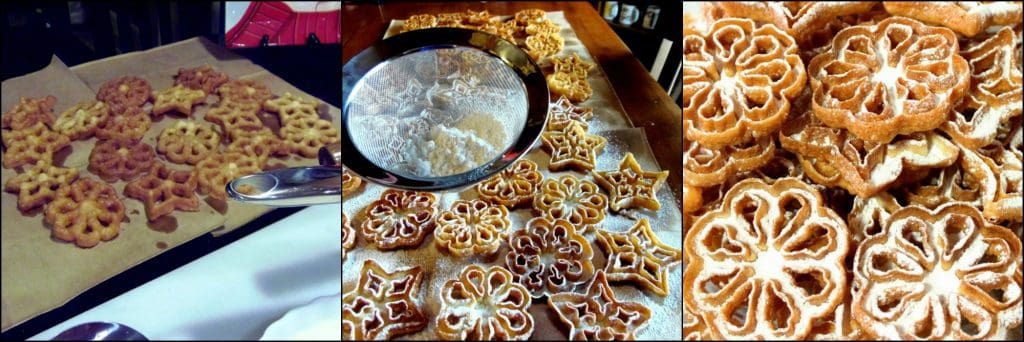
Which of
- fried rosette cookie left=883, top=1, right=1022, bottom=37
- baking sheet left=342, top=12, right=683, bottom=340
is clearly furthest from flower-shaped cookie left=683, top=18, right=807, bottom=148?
fried rosette cookie left=883, top=1, right=1022, bottom=37

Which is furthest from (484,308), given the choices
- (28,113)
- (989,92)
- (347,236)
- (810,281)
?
(28,113)

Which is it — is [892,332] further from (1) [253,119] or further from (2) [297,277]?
(1) [253,119]

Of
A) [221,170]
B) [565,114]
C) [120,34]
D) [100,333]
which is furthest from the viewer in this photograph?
[120,34]

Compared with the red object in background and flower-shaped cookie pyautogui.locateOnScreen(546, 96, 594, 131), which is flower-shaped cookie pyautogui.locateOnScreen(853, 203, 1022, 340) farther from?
the red object in background

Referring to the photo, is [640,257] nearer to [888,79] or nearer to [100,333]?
[888,79]

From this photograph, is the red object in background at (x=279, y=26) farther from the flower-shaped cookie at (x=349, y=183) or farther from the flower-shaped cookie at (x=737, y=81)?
the flower-shaped cookie at (x=737, y=81)
